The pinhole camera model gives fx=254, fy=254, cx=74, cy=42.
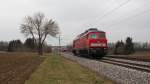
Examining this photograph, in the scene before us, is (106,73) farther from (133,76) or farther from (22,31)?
(22,31)

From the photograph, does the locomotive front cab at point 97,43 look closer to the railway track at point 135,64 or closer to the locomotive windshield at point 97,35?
the locomotive windshield at point 97,35

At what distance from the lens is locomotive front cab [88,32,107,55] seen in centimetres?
3375

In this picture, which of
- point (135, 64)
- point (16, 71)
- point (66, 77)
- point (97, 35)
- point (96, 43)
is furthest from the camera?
point (97, 35)

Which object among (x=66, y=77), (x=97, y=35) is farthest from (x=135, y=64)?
(x=97, y=35)

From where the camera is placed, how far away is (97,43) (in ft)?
113

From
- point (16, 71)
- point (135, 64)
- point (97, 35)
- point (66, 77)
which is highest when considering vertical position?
point (97, 35)

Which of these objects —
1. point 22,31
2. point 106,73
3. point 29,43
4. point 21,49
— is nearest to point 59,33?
point 22,31

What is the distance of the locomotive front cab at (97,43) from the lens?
33.8 metres

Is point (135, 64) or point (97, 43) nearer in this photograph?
point (135, 64)

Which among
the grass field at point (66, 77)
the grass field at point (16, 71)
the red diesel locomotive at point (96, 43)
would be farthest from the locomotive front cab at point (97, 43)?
the grass field at point (66, 77)

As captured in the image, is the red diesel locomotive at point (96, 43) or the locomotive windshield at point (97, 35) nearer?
the red diesel locomotive at point (96, 43)

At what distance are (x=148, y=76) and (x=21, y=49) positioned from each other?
109 m

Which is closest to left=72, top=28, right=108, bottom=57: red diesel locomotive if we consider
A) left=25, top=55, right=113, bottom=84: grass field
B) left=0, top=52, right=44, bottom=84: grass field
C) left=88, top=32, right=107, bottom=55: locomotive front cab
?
left=88, top=32, right=107, bottom=55: locomotive front cab

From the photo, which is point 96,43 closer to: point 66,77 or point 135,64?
point 135,64
